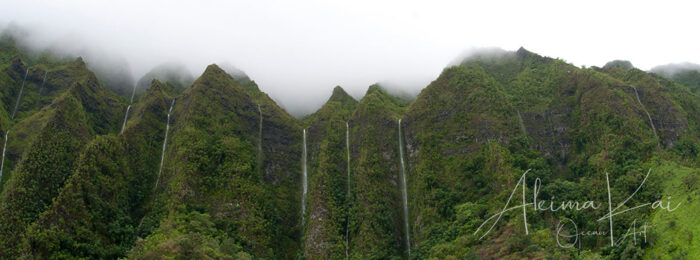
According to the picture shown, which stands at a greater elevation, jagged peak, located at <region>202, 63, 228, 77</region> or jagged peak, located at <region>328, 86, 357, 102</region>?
jagged peak, located at <region>202, 63, 228, 77</region>

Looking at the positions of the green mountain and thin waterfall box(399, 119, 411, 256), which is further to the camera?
thin waterfall box(399, 119, 411, 256)

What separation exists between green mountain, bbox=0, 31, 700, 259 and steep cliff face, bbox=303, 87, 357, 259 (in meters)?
0.30

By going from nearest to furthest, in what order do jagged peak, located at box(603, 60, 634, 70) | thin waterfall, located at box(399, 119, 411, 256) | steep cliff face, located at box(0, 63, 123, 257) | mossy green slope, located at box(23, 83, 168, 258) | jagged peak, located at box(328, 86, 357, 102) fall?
1. mossy green slope, located at box(23, 83, 168, 258)
2. steep cliff face, located at box(0, 63, 123, 257)
3. thin waterfall, located at box(399, 119, 411, 256)
4. jagged peak, located at box(328, 86, 357, 102)
5. jagged peak, located at box(603, 60, 634, 70)

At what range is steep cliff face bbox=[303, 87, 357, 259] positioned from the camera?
2377 inches

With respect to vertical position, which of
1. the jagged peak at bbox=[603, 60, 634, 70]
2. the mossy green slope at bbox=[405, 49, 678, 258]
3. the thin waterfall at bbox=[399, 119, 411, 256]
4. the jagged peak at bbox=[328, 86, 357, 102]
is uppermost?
the jagged peak at bbox=[603, 60, 634, 70]

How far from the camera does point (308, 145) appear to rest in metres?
82.9

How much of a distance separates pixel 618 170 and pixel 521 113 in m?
24.8

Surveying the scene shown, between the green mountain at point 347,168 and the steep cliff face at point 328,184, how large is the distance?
11.7 inches

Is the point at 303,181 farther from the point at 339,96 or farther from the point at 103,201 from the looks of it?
the point at 103,201

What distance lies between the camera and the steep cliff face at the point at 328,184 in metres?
60.4

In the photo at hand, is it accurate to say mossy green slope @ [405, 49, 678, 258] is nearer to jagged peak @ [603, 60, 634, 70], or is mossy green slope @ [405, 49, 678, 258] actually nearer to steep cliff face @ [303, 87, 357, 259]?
steep cliff face @ [303, 87, 357, 259]

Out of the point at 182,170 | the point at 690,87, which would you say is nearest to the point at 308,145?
the point at 182,170

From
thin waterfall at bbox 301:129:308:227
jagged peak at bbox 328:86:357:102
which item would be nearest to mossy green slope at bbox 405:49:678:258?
thin waterfall at bbox 301:129:308:227

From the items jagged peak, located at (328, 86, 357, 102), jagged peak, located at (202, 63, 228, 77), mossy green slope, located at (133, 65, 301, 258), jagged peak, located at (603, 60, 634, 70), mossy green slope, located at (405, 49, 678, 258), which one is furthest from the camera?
jagged peak, located at (603, 60, 634, 70)
